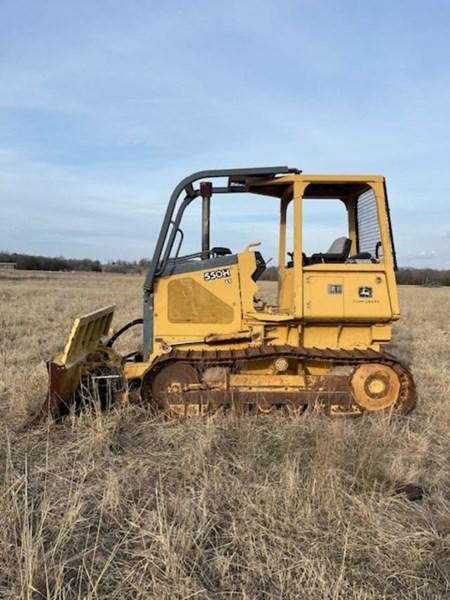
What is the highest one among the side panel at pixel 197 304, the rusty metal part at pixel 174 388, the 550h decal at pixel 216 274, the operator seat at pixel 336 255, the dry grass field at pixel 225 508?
the operator seat at pixel 336 255

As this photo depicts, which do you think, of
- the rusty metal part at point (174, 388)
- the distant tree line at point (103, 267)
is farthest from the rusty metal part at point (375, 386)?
the distant tree line at point (103, 267)

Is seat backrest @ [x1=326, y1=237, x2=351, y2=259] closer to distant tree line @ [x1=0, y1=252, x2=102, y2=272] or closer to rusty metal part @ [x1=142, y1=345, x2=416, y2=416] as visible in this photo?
rusty metal part @ [x1=142, y1=345, x2=416, y2=416]

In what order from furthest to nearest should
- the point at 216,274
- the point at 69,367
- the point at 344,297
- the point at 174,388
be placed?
the point at 216,274, the point at 344,297, the point at 174,388, the point at 69,367

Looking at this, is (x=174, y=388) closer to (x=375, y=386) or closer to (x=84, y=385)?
(x=84, y=385)

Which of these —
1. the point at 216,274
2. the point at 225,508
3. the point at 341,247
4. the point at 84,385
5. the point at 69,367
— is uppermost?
the point at 341,247

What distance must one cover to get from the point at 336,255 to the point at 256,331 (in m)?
1.33

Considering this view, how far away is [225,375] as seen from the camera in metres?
5.93

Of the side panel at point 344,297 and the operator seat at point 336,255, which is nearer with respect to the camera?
the side panel at point 344,297

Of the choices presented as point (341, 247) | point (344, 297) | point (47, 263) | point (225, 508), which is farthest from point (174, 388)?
point (47, 263)

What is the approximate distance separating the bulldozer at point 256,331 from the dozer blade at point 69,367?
0.02 metres

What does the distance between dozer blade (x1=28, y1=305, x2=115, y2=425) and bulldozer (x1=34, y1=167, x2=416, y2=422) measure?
2 cm

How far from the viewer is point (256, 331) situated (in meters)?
6.26

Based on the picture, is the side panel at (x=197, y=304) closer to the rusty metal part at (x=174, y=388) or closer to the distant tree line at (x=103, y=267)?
the rusty metal part at (x=174, y=388)

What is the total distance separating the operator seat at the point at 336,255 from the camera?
253 inches
